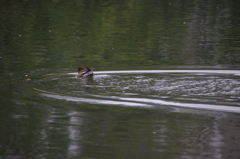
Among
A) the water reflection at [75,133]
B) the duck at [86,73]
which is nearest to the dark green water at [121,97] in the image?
the water reflection at [75,133]

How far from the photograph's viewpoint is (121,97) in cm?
1014

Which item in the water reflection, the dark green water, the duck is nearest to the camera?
the water reflection

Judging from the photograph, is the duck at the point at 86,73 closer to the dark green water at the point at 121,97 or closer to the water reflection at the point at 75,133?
the dark green water at the point at 121,97

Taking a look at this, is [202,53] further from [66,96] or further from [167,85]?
[66,96]

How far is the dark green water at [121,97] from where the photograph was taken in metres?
7.33

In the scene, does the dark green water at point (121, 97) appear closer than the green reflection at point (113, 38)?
Yes

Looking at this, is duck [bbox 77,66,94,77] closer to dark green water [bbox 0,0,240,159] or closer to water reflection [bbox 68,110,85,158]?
dark green water [bbox 0,0,240,159]

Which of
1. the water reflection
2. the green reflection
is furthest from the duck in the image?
the water reflection

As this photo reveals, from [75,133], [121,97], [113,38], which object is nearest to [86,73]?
[121,97]

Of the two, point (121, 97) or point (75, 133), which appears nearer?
point (75, 133)

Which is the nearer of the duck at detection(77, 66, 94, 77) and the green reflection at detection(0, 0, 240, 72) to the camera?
the duck at detection(77, 66, 94, 77)

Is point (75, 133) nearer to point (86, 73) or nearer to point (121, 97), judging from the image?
point (121, 97)

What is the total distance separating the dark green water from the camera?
733 centimetres

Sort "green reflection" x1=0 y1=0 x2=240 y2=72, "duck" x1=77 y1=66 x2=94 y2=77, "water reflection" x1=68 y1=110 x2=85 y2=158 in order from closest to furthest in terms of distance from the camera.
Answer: "water reflection" x1=68 y1=110 x2=85 y2=158 < "duck" x1=77 y1=66 x2=94 y2=77 < "green reflection" x1=0 y1=0 x2=240 y2=72
